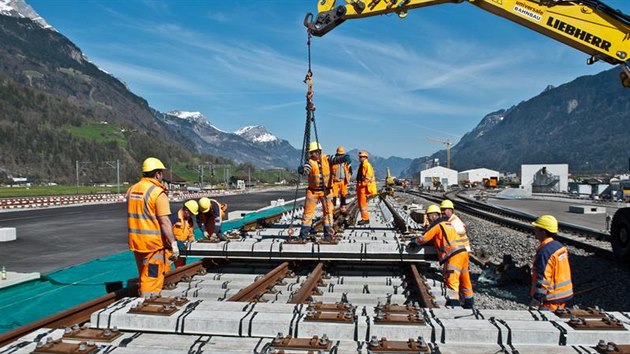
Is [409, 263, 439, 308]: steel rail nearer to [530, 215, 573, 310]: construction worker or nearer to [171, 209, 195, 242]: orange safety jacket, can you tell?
[530, 215, 573, 310]: construction worker

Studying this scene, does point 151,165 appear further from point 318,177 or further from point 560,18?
point 560,18

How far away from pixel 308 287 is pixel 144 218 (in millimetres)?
2026

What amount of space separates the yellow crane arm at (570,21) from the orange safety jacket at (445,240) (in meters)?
4.89

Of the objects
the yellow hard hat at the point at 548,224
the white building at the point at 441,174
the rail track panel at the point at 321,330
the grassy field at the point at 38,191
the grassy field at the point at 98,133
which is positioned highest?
the grassy field at the point at 98,133

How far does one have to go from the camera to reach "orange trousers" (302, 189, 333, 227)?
7.86 m

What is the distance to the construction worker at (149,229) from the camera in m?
4.78

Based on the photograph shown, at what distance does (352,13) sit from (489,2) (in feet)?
8.80

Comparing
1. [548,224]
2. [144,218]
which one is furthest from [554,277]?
[144,218]

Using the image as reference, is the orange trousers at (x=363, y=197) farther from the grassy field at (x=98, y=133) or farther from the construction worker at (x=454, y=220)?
the grassy field at (x=98, y=133)

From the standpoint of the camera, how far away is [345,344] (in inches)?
114

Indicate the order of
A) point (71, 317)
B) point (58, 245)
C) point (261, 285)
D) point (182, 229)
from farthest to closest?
point (58, 245), point (182, 229), point (261, 285), point (71, 317)

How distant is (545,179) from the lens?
5869cm

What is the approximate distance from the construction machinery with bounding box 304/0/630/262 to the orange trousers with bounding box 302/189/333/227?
11.0 feet

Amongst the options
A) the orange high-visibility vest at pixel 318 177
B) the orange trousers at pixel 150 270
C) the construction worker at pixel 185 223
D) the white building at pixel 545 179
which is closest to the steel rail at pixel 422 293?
the orange high-visibility vest at pixel 318 177
